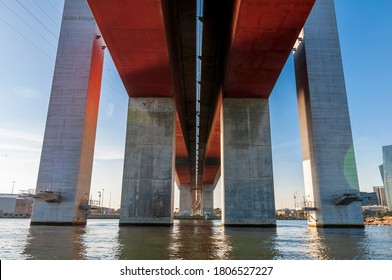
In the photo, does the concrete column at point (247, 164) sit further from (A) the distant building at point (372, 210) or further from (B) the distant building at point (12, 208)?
(B) the distant building at point (12, 208)

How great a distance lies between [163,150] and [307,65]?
48.4ft

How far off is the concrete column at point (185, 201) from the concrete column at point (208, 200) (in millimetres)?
3920

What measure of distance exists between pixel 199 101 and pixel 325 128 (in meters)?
12.6

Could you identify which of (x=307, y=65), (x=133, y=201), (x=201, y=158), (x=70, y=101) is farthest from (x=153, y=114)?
(x=201, y=158)

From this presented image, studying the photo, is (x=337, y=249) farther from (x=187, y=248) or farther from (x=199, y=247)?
(x=187, y=248)

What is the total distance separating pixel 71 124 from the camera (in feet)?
90.0

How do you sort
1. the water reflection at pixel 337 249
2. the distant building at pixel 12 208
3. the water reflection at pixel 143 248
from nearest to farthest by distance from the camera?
the water reflection at pixel 143 248 → the water reflection at pixel 337 249 → the distant building at pixel 12 208

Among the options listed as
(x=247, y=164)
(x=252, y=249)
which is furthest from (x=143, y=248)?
(x=247, y=164)

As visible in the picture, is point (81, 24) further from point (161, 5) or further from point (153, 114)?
point (161, 5)

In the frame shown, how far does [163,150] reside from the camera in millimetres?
23625

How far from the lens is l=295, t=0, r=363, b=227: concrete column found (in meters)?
25.7

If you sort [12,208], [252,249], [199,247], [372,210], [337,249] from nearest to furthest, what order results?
[252,249], [337,249], [199,247], [12,208], [372,210]

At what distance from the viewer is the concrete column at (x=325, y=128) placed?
25.7m

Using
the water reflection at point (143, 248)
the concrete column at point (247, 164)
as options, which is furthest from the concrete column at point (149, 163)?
the water reflection at point (143, 248)
